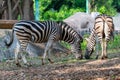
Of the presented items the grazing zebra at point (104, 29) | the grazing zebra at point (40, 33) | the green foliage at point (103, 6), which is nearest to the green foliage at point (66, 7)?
the green foliage at point (103, 6)

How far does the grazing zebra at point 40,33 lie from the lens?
13352 millimetres

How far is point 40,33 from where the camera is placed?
1374 centimetres

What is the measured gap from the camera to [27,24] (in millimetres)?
13398

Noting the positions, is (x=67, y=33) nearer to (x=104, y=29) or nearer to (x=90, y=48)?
(x=104, y=29)

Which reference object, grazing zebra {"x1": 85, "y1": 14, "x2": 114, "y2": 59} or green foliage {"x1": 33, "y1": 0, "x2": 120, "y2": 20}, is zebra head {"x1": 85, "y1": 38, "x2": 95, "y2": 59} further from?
green foliage {"x1": 33, "y1": 0, "x2": 120, "y2": 20}

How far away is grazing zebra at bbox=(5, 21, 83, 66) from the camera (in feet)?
43.8

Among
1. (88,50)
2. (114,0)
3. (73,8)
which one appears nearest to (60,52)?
(88,50)

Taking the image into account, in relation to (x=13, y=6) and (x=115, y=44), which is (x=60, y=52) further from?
(x=13, y=6)

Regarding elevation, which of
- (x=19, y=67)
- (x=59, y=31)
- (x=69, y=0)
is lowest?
(x=19, y=67)

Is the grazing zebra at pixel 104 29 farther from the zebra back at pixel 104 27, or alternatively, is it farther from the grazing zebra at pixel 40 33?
the grazing zebra at pixel 40 33

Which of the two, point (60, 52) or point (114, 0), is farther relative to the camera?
point (114, 0)

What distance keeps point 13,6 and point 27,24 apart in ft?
33.7

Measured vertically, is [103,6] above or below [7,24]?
above

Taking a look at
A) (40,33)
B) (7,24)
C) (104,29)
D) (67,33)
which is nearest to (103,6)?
(7,24)
